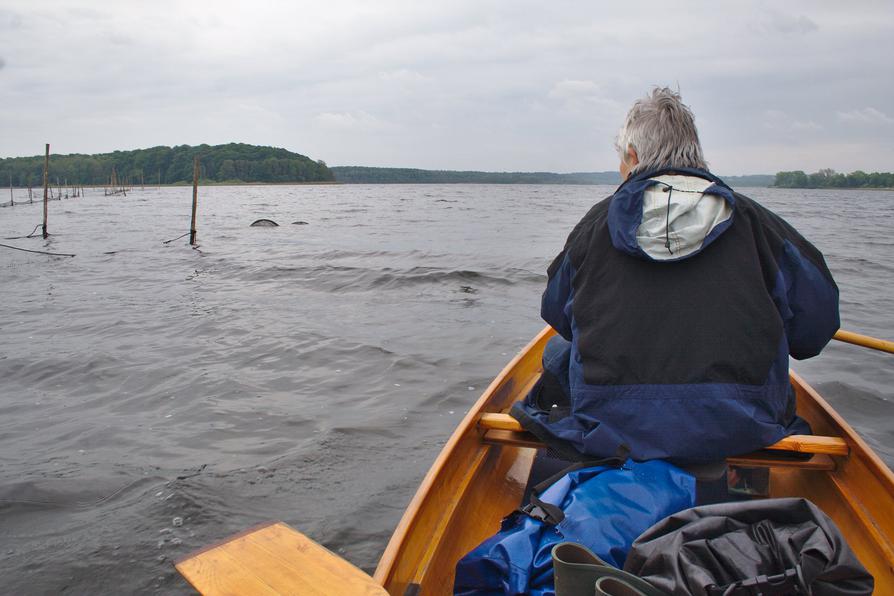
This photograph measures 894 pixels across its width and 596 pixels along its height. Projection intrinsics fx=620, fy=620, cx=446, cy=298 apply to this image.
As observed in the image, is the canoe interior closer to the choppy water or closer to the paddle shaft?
the choppy water

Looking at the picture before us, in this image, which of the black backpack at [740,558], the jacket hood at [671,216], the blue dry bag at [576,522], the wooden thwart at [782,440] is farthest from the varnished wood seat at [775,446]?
the jacket hood at [671,216]

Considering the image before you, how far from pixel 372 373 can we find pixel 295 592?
581cm

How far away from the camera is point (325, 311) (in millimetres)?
11195

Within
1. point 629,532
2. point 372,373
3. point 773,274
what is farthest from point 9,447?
point 773,274

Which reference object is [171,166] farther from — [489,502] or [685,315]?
[685,315]

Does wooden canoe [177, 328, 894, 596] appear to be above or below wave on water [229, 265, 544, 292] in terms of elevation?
below

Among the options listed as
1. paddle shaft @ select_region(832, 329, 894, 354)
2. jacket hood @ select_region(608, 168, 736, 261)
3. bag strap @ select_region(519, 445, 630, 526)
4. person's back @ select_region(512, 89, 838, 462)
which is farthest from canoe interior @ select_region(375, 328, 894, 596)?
jacket hood @ select_region(608, 168, 736, 261)

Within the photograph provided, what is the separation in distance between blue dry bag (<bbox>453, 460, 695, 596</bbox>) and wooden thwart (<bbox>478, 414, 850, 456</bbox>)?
0.76 metres

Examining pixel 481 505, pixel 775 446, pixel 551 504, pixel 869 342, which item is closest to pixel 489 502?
pixel 481 505

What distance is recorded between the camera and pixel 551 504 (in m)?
2.21

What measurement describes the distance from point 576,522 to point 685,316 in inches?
33.3

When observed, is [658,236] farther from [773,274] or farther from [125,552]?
[125,552]

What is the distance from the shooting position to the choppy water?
4.27 meters

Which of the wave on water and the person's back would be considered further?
Result: the wave on water
